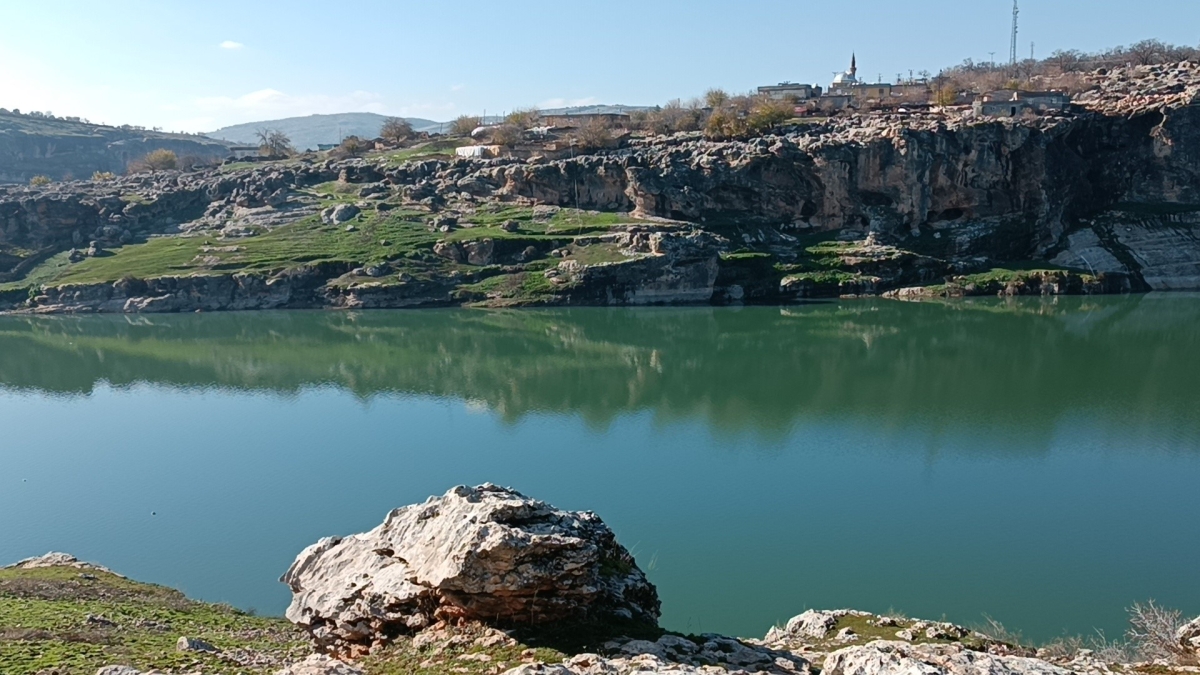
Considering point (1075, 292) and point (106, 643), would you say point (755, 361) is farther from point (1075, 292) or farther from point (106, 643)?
point (106, 643)

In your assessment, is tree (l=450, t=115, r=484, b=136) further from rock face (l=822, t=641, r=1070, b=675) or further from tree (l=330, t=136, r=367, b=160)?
rock face (l=822, t=641, r=1070, b=675)

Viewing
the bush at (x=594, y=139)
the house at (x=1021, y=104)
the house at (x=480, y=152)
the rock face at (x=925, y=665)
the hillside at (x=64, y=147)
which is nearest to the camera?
the rock face at (x=925, y=665)

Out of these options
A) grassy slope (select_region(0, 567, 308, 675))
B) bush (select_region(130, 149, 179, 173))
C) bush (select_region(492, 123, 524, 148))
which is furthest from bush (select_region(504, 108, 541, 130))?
grassy slope (select_region(0, 567, 308, 675))

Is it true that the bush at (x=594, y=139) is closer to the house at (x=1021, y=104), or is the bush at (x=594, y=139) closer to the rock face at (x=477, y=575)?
the house at (x=1021, y=104)

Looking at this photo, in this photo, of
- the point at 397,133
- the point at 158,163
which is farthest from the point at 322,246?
the point at 158,163

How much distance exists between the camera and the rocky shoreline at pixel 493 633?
9.03 m

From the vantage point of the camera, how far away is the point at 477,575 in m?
9.69

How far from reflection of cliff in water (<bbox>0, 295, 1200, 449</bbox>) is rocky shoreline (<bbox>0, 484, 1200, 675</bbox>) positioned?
20533 millimetres

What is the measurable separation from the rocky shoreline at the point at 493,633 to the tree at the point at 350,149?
82966mm

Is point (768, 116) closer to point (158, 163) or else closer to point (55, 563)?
point (55, 563)

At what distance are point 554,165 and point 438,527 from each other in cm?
6372

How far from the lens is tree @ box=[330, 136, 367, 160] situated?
9038 centimetres

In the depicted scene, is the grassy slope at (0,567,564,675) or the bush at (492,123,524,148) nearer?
the grassy slope at (0,567,564,675)

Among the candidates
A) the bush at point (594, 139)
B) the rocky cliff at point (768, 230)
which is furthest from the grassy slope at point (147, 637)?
the bush at point (594, 139)
